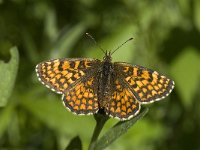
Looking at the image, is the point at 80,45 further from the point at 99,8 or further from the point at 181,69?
the point at 181,69

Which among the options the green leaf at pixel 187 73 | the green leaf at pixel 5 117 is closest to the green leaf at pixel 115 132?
the green leaf at pixel 5 117

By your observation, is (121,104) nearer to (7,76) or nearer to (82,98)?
(82,98)

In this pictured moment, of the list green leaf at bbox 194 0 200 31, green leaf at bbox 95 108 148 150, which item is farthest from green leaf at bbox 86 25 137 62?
green leaf at bbox 95 108 148 150

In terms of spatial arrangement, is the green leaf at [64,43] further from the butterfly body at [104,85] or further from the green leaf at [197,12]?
the butterfly body at [104,85]

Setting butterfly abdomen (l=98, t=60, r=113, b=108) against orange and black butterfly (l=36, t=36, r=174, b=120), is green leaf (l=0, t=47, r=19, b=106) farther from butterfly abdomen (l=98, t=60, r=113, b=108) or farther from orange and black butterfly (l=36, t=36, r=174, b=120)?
butterfly abdomen (l=98, t=60, r=113, b=108)

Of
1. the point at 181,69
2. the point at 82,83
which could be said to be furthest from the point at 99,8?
the point at 82,83

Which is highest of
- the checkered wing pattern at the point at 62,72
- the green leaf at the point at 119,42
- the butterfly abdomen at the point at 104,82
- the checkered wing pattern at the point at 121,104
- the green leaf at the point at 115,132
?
the green leaf at the point at 119,42
